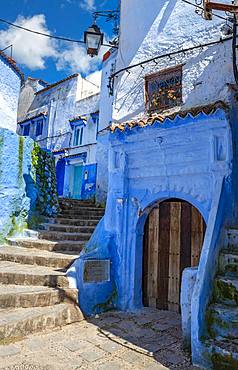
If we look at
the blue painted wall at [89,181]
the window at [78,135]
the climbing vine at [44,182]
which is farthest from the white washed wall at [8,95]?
the window at [78,135]

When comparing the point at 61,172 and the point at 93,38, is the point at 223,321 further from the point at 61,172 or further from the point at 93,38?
the point at 61,172

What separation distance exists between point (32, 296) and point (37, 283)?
0.59m

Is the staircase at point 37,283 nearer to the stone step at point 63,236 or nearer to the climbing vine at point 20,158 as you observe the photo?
the stone step at point 63,236

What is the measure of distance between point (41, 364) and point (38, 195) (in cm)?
580

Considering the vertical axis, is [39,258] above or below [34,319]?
above

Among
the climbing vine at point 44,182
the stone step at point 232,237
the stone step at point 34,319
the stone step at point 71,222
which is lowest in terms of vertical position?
the stone step at point 34,319

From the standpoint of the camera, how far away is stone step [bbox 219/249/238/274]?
4.19 m

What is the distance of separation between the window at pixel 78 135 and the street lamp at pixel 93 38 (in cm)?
Answer: 1026

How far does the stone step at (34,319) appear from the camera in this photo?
404cm

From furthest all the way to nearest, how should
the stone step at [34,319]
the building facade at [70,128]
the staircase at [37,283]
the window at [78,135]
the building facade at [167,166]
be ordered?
the window at [78,135] → the building facade at [70,128] → the building facade at [167,166] → the staircase at [37,283] → the stone step at [34,319]

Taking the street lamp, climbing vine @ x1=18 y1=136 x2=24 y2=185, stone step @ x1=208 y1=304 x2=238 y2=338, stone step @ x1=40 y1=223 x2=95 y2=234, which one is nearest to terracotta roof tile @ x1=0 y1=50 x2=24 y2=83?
climbing vine @ x1=18 y1=136 x2=24 y2=185

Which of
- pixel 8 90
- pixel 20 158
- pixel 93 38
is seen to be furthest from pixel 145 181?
pixel 8 90

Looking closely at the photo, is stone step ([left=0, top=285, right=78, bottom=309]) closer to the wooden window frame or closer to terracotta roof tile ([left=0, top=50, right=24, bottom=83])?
terracotta roof tile ([left=0, top=50, right=24, bottom=83])

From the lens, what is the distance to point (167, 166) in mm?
5664
